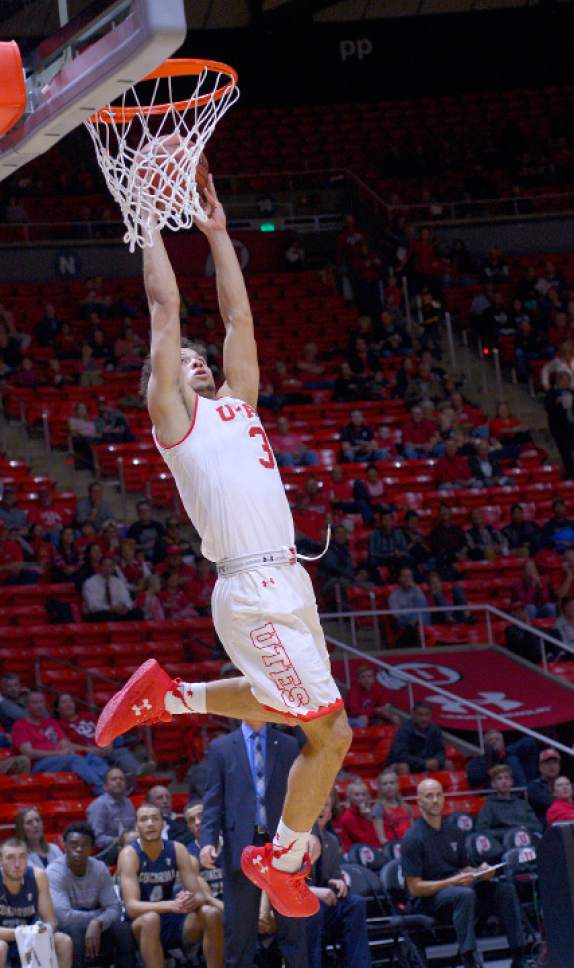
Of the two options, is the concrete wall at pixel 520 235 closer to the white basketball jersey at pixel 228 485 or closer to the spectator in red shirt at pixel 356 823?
the spectator in red shirt at pixel 356 823

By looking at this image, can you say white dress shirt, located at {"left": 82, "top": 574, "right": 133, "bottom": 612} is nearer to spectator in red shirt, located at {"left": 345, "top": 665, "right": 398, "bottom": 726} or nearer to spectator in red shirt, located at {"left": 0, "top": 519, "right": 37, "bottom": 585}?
spectator in red shirt, located at {"left": 0, "top": 519, "right": 37, "bottom": 585}

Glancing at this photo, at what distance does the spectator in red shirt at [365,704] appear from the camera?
582 inches

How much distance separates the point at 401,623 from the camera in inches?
643

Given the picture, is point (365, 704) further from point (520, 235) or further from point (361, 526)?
point (520, 235)

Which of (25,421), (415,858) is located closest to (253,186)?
(25,421)

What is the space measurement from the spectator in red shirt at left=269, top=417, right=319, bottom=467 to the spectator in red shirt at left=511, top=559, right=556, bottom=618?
342cm

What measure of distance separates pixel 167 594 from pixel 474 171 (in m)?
14.0

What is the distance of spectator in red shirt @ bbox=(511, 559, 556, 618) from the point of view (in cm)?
1688

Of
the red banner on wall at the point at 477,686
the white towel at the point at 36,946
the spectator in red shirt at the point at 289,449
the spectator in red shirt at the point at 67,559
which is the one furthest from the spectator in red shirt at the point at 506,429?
the white towel at the point at 36,946

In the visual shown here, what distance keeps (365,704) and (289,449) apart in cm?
519

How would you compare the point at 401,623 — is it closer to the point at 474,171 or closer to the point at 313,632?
the point at 313,632

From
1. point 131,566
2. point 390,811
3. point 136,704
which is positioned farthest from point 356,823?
point 136,704

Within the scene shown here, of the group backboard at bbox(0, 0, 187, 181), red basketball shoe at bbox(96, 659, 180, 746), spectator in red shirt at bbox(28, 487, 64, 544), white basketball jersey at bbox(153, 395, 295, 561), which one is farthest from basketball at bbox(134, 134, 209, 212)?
spectator in red shirt at bbox(28, 487, 64, 544)

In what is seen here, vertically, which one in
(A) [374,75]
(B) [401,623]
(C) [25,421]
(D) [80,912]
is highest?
(A) [374,75]
